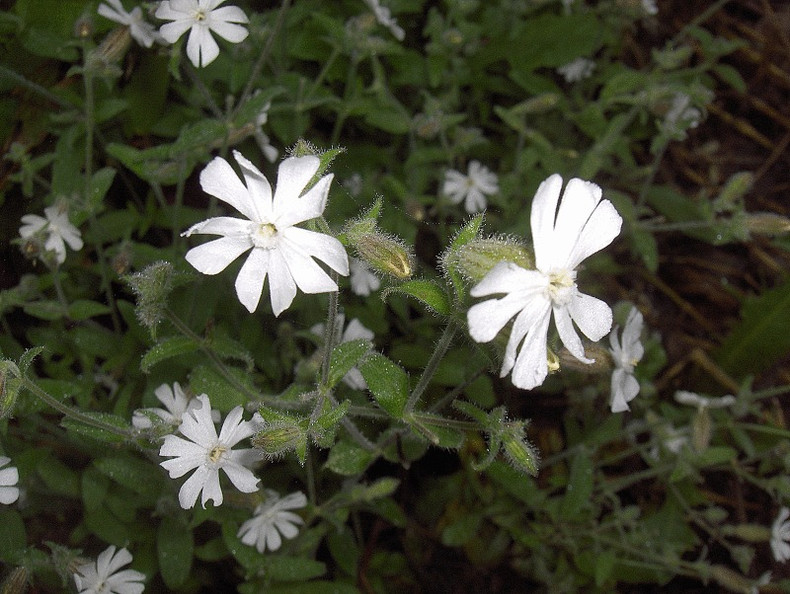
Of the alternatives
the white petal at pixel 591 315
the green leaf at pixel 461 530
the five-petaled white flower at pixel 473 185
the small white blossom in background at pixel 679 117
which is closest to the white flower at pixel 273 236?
the white petal at pixel 591 315

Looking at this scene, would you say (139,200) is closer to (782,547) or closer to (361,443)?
(361,443)

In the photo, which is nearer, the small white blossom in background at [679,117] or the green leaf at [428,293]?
the green leaf at [428,293]

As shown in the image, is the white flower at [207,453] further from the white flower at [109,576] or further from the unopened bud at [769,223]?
the unopened bud at [769,223]

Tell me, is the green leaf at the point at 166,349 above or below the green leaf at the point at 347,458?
above

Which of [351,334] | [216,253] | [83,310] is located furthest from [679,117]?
[83,310]

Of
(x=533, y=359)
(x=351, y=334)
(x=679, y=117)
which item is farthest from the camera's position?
(x=679, y=117)

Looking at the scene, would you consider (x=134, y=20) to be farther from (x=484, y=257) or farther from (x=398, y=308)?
(x=484, y=257)
